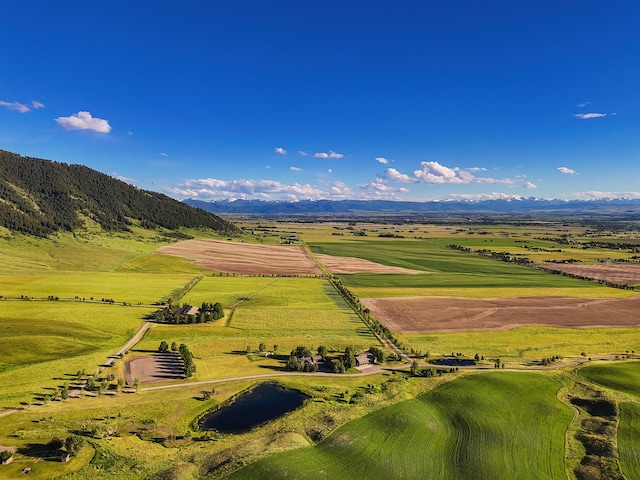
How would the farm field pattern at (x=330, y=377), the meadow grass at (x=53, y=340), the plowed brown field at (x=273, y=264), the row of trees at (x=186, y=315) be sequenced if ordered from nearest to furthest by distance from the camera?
the farm field pattern at (x=330, y=377) < the meadow grass at (x=53, y=340) < the row of trees at (x=186, y=315) < the plowed brown field at (x=273, y=264)

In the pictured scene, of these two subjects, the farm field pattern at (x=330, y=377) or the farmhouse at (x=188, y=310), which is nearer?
the farm field pattern at (x=330, y=377)

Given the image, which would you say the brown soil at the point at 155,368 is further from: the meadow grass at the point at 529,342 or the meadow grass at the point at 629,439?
the meadow grass at the point at 629,439

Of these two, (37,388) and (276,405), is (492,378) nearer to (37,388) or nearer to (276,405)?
(276,405)

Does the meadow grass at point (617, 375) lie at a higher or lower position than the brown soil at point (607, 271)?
lower

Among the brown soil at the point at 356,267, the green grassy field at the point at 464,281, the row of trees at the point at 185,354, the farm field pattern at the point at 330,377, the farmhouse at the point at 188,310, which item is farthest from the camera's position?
the brown soil at the point at 356,267

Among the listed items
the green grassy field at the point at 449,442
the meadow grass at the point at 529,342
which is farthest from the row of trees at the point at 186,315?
the green grassy field at the point at 449,442

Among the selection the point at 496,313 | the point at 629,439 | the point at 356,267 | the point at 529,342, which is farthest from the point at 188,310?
the point at 356,267
